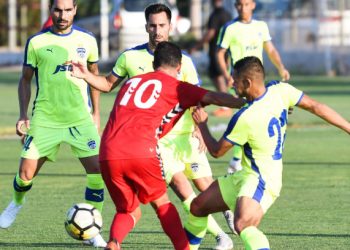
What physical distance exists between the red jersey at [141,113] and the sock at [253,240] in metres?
0.86

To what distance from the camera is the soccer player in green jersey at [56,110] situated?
949cm

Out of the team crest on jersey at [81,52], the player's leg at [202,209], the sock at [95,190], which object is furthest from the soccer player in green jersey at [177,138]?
the sock at [95,190]

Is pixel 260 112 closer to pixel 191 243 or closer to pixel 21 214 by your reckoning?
pixel 191 243

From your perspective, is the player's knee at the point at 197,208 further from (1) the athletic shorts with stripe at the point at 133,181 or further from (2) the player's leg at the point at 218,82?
(2) the player's leg at the point at 218,82

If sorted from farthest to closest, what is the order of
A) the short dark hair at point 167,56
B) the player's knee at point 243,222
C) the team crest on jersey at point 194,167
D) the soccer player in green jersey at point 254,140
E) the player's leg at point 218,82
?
1. the player's leg at point 218,82
2. the team crest on jersey at point 194,167
3. the short dark hair at point 167,56
4. the soccer player in green jersey at point 254,140
5. the player's knee at point 243,222

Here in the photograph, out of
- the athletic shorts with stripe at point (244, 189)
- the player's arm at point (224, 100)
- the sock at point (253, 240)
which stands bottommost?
the sock at point (253, 240)

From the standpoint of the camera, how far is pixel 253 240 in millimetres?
7453

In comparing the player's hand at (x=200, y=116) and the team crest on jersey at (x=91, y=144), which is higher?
the player's hand at (x=200, y=116)

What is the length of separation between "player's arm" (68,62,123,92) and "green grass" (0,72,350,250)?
4.46 feet

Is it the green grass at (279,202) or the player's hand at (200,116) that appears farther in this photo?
the green grass at (279,202)

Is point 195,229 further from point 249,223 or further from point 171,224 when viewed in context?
point 249,223

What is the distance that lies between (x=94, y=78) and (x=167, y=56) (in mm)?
801

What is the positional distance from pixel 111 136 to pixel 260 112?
106 centimetres

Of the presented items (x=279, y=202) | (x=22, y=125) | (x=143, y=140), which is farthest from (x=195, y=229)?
(x=279, y=202)
